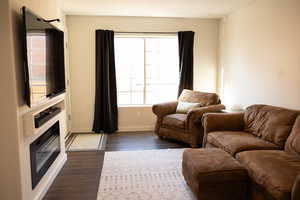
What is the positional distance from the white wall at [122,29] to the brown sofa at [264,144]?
6.77 feet

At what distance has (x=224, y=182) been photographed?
2.28 m

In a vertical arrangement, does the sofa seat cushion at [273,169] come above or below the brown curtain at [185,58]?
below

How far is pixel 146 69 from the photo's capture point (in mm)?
5344

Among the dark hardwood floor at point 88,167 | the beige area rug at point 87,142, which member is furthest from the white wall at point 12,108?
the beige area rug at point 87,142

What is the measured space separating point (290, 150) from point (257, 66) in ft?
5.73

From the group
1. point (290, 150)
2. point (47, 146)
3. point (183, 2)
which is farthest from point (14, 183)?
point (183, 2)

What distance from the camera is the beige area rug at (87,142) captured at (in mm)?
4129

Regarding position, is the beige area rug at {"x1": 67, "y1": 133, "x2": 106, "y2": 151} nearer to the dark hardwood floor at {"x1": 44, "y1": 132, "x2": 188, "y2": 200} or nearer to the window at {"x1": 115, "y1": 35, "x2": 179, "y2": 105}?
the dark hardwood floor at {"x1": 44, "y1": 132, "x2": 188, "y2": 200}

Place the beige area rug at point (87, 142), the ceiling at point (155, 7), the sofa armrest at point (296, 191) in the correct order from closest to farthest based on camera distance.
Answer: the sofa armrest at point (296, 191)
the ceiling at point (155, 7)
the beige area rug at point (87, 142)

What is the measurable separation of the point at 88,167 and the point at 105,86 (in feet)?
6.74

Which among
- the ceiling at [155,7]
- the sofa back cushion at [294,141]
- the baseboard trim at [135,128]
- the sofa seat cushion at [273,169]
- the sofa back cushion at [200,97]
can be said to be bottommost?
the baseboard trim at [135,128]

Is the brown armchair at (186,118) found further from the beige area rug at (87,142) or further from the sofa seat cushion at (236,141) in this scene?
the beige area rug at (87,142)

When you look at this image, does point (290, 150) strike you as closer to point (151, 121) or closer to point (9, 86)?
point (9, 86)

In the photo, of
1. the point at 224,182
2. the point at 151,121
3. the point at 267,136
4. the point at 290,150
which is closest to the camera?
the point at 224,182
